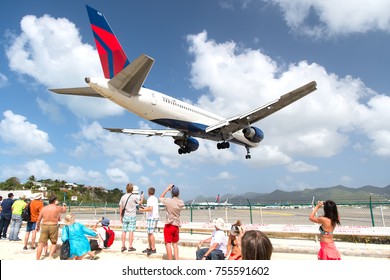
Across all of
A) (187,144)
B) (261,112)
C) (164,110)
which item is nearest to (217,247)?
(164,110)

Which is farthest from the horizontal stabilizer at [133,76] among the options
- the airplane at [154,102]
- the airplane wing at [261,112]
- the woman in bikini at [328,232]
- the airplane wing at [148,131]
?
the woman in bikini at [328,232]

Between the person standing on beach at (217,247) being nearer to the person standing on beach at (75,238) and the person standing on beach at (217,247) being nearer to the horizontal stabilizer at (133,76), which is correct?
the person standing on beach at (75,238)

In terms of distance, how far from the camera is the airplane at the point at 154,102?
1781 cm

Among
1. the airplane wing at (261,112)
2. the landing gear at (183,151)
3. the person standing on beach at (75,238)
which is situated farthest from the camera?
the landing gear at (183,151)

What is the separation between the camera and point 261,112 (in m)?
22.1

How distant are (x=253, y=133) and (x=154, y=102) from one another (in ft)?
26.8

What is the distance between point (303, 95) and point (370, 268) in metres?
18.1

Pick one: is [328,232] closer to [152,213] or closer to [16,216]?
[152,213]

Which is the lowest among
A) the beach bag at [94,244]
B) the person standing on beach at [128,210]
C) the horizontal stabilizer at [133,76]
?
the beach bag at [94,244]

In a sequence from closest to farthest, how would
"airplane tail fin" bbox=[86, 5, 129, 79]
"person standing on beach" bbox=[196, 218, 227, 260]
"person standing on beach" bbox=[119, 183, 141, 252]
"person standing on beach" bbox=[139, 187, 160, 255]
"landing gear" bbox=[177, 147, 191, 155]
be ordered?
"person standing on beach" bbox=[196, 218, 227, 260] → "person standing on beach" bbox=[139, 187, 160, 255] → "person standing on beach" bbox=[119, 183, 141, 252] → "airplane tail fin" bbox=[86, 5, 129, 79] → "landing gear" bbox=[177, 147, 191, 155]

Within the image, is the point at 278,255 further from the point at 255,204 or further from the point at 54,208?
the point at 54,208

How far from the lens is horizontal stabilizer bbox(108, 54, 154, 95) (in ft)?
53.0

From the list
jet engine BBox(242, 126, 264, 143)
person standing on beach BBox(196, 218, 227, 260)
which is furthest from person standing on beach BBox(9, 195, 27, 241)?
jet engine BBox(242, 126, 264, 143)

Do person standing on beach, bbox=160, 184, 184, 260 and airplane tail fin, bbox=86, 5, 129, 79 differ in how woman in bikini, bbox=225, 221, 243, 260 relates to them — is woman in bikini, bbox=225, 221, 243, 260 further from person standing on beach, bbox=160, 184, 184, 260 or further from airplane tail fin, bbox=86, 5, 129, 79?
airplane tail fin, bbox=86, 5, 129, 79
